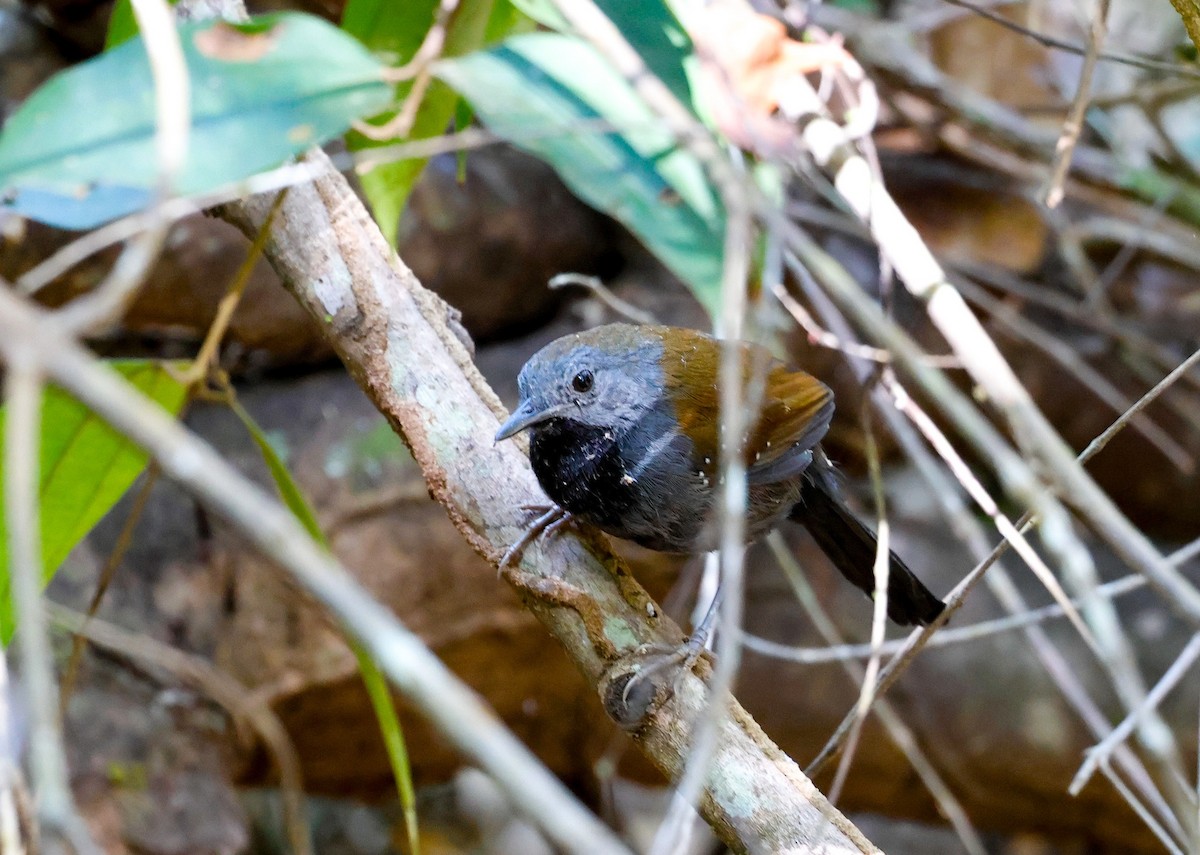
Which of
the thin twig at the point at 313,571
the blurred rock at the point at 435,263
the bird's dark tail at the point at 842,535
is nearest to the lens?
the thin twig at the point at 313,571

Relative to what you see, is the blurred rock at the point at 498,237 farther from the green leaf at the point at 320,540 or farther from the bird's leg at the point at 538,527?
the bird's leg at the point at 538,527

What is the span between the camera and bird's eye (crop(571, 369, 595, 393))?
2.16 metres

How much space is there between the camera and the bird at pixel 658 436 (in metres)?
2.06

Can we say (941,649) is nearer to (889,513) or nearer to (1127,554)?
(889,513)

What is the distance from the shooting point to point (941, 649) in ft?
14.9

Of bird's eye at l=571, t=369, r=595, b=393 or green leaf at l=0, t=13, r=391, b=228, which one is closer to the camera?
green leaf at l=0, t=13, r=391, b=228

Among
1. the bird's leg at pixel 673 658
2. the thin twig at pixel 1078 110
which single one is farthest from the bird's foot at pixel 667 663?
the thin twig at pixel 1078 110

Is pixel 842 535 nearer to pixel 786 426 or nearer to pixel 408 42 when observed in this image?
pixel 786 426

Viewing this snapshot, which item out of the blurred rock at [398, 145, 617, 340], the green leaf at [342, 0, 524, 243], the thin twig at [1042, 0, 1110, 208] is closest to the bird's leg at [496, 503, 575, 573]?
the green leaf at [342, 0, 524, 243]

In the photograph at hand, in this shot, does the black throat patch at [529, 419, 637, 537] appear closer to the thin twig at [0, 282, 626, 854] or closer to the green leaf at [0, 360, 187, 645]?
the green leaf at [0, 360, 187, 645]

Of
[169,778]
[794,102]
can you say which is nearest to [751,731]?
[794,102]

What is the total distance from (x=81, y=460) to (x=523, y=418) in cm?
80

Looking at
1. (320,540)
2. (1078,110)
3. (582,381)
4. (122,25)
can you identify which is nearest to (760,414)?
(582,381)

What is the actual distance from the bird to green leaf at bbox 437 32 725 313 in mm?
771
